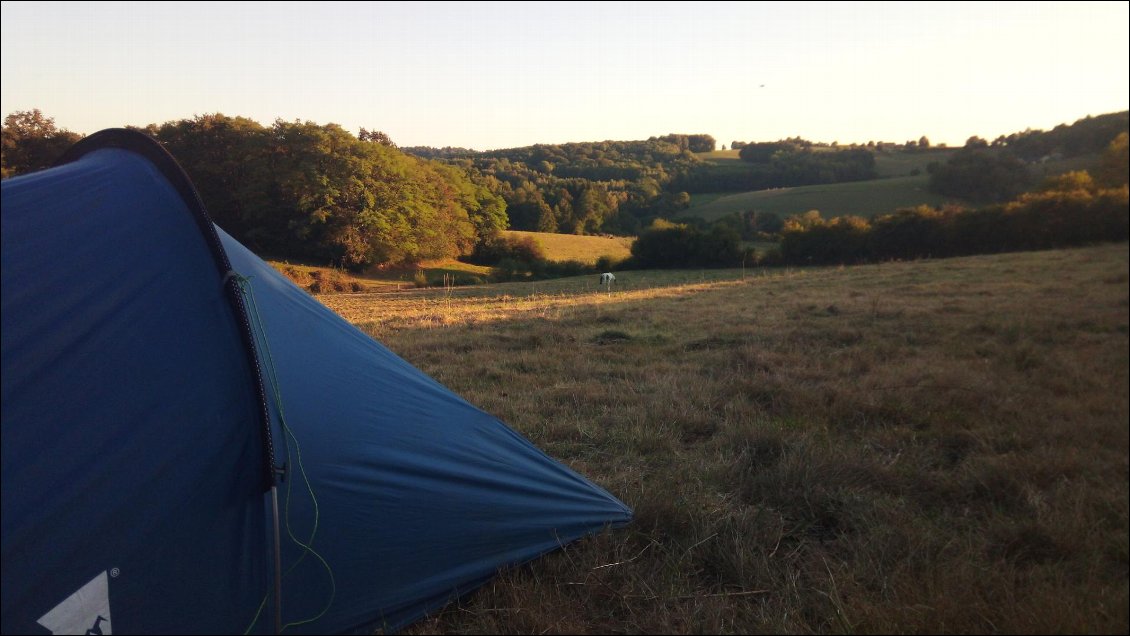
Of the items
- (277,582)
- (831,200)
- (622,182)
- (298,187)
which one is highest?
(622,182)

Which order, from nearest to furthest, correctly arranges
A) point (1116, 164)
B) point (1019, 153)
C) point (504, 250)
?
point (1116, 164) → point (1019, 153) → point (504, 250)

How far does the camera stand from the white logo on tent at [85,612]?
75.4 inches

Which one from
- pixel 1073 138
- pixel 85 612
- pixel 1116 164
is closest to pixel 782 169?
pixel 1073 138

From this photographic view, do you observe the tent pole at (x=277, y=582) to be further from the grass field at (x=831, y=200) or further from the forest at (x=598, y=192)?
the grass field at (x=831, y=200)

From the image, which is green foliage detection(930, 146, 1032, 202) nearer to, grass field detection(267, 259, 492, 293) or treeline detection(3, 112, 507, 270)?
grass field detection(267, 259, 492, 293)

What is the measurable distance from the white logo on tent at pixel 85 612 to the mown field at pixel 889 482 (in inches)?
44.6

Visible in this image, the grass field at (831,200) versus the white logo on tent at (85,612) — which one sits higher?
the grass field at (831,200)

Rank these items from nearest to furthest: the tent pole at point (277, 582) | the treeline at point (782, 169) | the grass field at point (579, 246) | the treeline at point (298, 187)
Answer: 1. the tent pole at point (277, 582)
2. the treeline at point (298, 187)
3. the treeline at point (782, 169)
4. the grass field at point (579, 246)

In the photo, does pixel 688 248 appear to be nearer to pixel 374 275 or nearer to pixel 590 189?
pixel 590 189

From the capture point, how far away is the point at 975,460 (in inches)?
115

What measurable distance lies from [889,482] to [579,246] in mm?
47898

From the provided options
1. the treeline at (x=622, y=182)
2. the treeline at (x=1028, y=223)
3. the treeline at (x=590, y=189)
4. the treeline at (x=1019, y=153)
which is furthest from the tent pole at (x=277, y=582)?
the treeline at (x=590, y=189)

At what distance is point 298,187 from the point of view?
111ft

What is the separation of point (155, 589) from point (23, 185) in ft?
5.50
